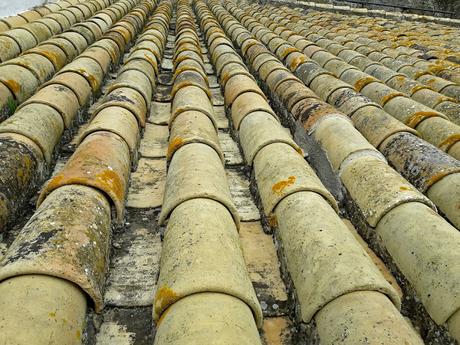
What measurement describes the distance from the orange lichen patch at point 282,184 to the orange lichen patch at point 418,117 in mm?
1806

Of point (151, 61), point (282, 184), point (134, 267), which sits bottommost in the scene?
point (134, 267)

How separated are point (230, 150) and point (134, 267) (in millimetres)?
1514

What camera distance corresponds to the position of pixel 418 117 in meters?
3.48

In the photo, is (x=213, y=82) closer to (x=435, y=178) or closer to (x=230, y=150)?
(x=230, y=150)

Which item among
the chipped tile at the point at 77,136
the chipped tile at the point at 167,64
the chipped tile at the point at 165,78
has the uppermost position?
the chipped tile at the point at 77,136

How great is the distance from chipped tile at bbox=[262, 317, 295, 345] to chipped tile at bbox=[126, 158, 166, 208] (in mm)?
1082

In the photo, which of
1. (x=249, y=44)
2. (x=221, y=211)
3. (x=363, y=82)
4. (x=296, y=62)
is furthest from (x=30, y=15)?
(x=221, y=211)

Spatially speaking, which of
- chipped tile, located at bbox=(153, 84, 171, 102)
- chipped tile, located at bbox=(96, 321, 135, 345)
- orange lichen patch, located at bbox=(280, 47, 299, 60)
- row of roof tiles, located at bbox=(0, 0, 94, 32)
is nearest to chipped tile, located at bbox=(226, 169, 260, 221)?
chipped tile, located at bbox=(96, 321, 135, 345)

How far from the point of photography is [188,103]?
3287mm

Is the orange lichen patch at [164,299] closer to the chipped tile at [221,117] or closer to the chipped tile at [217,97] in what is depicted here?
the chipped tile at [221,117]

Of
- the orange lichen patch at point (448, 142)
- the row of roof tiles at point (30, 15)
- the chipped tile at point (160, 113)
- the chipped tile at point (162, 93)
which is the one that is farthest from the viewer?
the row of roof tiles at point (30, 15)

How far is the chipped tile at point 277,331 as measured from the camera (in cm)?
165

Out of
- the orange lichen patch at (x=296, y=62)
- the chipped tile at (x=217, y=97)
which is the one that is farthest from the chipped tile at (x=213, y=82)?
the orange lichen patch at (x=296, y=62)

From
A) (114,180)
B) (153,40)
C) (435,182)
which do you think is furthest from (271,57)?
(114,180)
